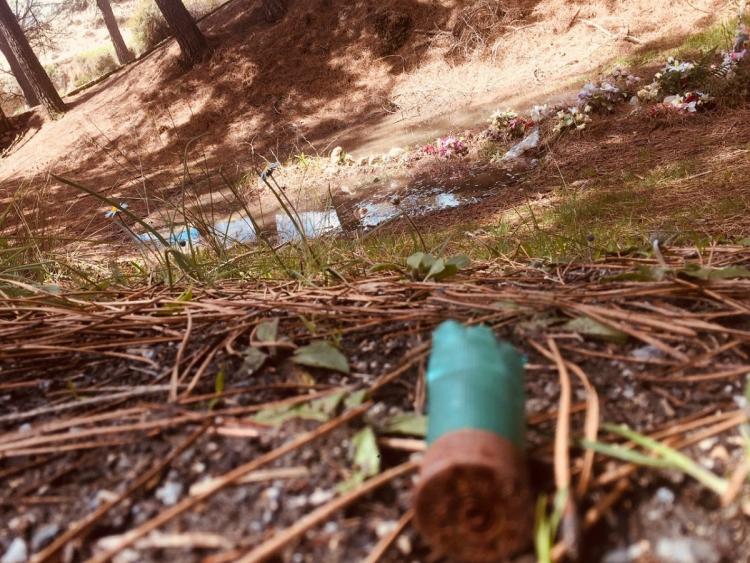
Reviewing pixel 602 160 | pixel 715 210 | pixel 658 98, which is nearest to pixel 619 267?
pixel 715 210

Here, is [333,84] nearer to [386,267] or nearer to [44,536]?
[386,267]

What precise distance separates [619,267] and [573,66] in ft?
21.6

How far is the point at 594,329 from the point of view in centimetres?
85

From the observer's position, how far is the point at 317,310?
1.05 meters

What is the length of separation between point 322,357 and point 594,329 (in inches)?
17.7

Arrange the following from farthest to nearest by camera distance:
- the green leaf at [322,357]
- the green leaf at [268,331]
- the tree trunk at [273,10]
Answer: the tree trunk at [273,10]
the green leaf at [268,331]
the green leaf at [322,357]

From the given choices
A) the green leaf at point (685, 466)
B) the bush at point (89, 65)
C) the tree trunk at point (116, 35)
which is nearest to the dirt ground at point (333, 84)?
the green leaf at point (685, 466)

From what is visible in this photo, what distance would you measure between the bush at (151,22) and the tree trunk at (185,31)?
4550 mm

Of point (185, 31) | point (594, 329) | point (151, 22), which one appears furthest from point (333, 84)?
point (594, 329)

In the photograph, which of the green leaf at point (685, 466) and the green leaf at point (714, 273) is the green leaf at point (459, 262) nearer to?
the green leaf at point (714, 273)

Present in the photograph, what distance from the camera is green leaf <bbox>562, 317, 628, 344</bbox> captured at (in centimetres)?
83

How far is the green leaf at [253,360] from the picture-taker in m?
0.87

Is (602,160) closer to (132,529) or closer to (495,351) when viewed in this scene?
(495,351)

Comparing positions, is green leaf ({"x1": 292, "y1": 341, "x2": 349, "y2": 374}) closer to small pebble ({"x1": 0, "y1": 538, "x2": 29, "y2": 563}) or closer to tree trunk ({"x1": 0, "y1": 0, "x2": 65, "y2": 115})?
small pebble ({"x1": 0, "y1": 538, "x2": 29, "y2": 563})
